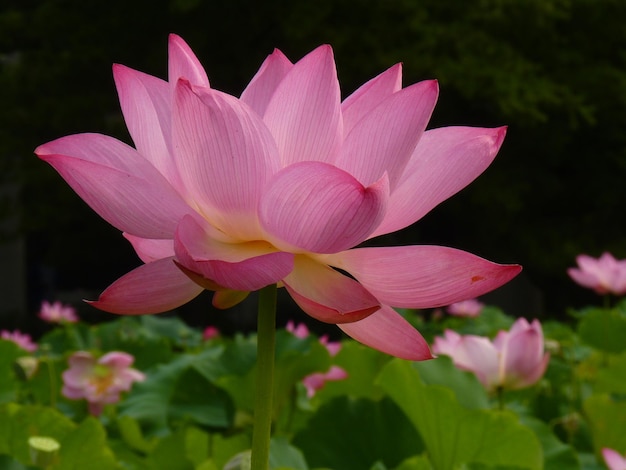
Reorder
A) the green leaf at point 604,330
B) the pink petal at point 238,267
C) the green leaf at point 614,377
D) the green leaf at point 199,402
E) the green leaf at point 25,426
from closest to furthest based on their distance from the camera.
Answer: the pink petal at point 238,267 → the green leaf at point 25,426 → the green leaf at point 199,402 → the green leaf at point 614,377 → the green leaf at point 604,330

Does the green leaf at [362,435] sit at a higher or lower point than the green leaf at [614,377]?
higher

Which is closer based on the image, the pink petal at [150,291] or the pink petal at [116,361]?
the pink petal at [150,291]

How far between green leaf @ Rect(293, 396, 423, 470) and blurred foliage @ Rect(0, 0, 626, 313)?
5219mm

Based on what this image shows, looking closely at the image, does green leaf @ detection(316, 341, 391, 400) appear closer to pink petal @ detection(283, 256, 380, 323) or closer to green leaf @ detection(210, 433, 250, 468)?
green leaf @ detection(210, 433, 250, 468)

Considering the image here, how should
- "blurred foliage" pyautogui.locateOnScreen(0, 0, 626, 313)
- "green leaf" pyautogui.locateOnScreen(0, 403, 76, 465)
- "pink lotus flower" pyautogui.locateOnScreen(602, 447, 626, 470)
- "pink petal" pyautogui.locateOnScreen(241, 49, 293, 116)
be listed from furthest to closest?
"blurred foliage" pyautogui.locateOnScreen(0, 0, 626, 313) → "green leaf" pyautogui.locateOnScreen(0, 403, 76, 465) → "pink lotus flower" pyautogui.locateOnScreen(602, 447, 626, 470) → "pink petal" pyautogui.locateOnScreen(241, 49, 293, 116)

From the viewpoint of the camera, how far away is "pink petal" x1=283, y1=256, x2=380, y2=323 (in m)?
0.32

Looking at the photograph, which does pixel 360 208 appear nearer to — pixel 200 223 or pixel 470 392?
pixel 200 223

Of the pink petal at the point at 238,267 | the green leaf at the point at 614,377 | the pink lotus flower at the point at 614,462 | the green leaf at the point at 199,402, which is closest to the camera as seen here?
the pink petal at the point at 238,267

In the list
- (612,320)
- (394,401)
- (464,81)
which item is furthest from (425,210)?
(464,81)

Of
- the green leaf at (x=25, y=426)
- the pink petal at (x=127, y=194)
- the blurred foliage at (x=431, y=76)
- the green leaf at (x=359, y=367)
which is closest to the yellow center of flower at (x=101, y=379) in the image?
the green leaf at (x=359, y=367)

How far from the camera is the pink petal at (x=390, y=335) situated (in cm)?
35

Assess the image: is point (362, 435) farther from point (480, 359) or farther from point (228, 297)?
point (228, 297)

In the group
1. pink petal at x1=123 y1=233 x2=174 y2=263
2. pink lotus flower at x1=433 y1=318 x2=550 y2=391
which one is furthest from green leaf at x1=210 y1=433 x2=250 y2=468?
pink petal at x1=123 y1=233 x2=174 y2=263

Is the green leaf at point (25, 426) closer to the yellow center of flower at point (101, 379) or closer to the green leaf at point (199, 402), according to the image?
the green leaf at point (199, 402)
